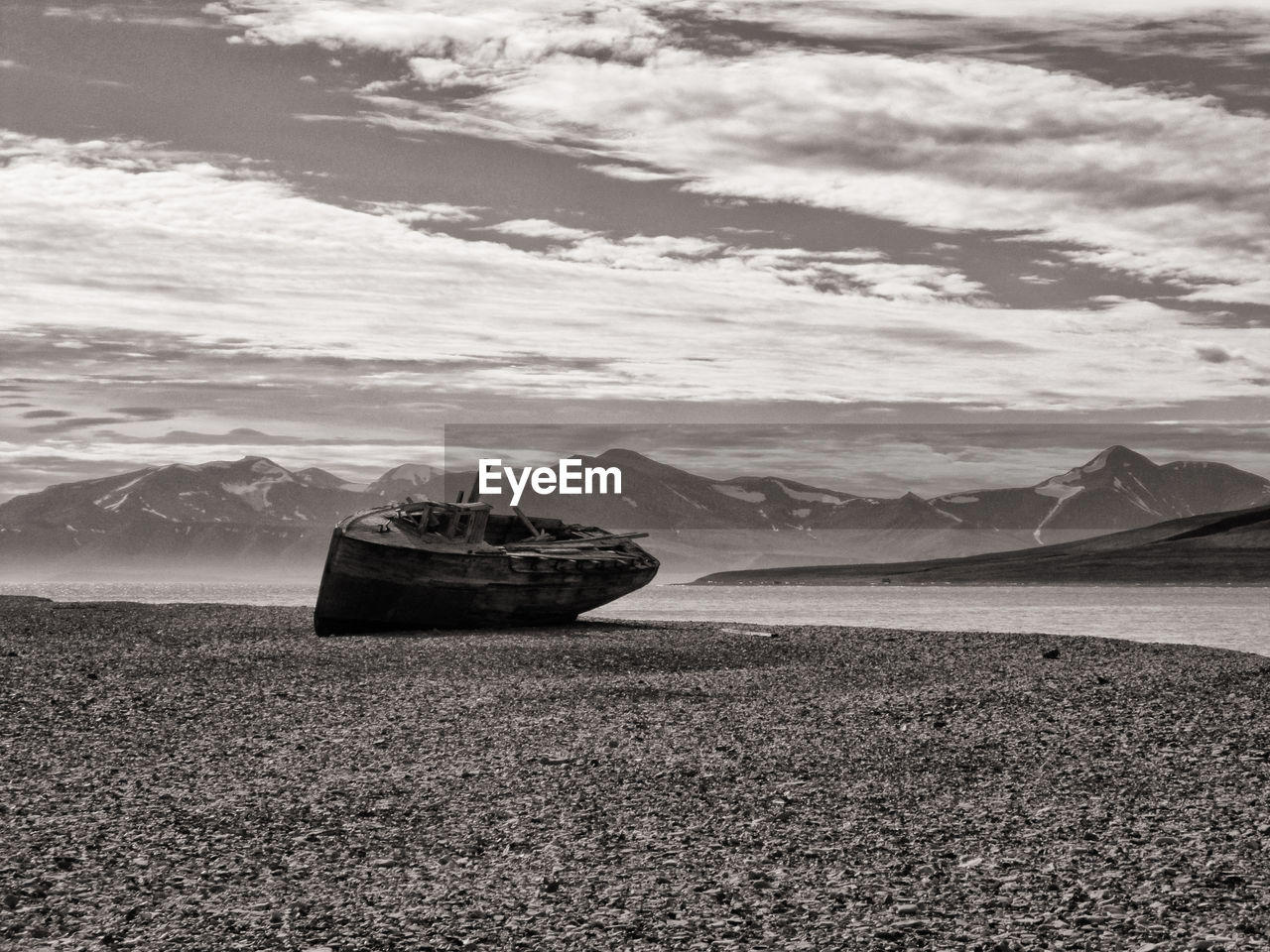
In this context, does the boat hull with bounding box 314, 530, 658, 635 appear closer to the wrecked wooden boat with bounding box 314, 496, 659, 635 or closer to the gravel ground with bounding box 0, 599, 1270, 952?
the wrecked wooden boat with bounding box 314, 496, 659, 635

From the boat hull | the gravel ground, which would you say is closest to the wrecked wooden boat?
the boat hull

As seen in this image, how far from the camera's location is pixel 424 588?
38656 millimetres

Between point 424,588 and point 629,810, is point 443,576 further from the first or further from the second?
point 629,810

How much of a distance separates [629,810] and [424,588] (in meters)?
26.1

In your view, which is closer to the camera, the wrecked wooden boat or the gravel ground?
the gravel ground

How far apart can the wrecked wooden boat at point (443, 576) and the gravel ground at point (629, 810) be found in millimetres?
12344

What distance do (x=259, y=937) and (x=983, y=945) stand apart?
15.8 ft

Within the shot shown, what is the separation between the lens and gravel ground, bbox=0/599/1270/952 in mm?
9562

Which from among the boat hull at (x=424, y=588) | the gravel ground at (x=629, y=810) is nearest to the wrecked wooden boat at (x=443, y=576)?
the boat hull at (x=424, y=588)

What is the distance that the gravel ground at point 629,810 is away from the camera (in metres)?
9.56

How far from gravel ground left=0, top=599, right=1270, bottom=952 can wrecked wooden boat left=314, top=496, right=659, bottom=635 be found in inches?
486

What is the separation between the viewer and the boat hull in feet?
126

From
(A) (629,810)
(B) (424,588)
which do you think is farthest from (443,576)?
(A) (629,810)

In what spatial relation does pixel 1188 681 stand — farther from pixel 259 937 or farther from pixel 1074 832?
pixel 259 937
